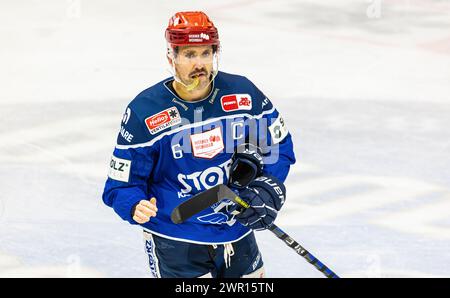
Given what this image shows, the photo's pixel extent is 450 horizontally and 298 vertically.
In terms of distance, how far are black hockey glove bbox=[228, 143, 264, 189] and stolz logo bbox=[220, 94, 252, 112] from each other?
140 mm

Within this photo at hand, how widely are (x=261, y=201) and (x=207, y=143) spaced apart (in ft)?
0.93

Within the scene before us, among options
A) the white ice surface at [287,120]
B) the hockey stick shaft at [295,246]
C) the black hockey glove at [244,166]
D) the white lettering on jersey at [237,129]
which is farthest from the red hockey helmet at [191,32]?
the white ice surface at [287,120]

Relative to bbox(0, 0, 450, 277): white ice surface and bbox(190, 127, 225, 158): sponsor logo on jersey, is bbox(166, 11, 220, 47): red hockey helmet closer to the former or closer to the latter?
bbox(190, 127, 225, 158): sponsor logo on jersey

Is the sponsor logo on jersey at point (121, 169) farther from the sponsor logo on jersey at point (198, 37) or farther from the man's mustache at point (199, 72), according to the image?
the sponsor logo on jersey at point (198, 37)

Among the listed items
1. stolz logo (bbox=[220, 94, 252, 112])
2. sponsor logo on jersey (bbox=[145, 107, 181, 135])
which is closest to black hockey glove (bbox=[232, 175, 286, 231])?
stolz logo (bbox=[220, 94, 252, 112])

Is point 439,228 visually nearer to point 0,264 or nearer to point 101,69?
point 0,264

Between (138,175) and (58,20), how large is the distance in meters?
5.41

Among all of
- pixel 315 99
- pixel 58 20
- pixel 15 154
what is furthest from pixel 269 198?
pixel 58 20

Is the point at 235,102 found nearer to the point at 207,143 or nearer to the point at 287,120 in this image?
the point at 207,143

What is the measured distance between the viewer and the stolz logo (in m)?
3.83

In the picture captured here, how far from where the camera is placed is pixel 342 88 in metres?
7.37

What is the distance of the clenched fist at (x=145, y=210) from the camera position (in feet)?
11.9

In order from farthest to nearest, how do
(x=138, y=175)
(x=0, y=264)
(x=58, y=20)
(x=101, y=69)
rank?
(x=58, y=20) < (x=101, y=69) < (x=0, y=264) < (x=138, y=175)

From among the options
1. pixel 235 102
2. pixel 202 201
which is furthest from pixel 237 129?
pixel 202 201
